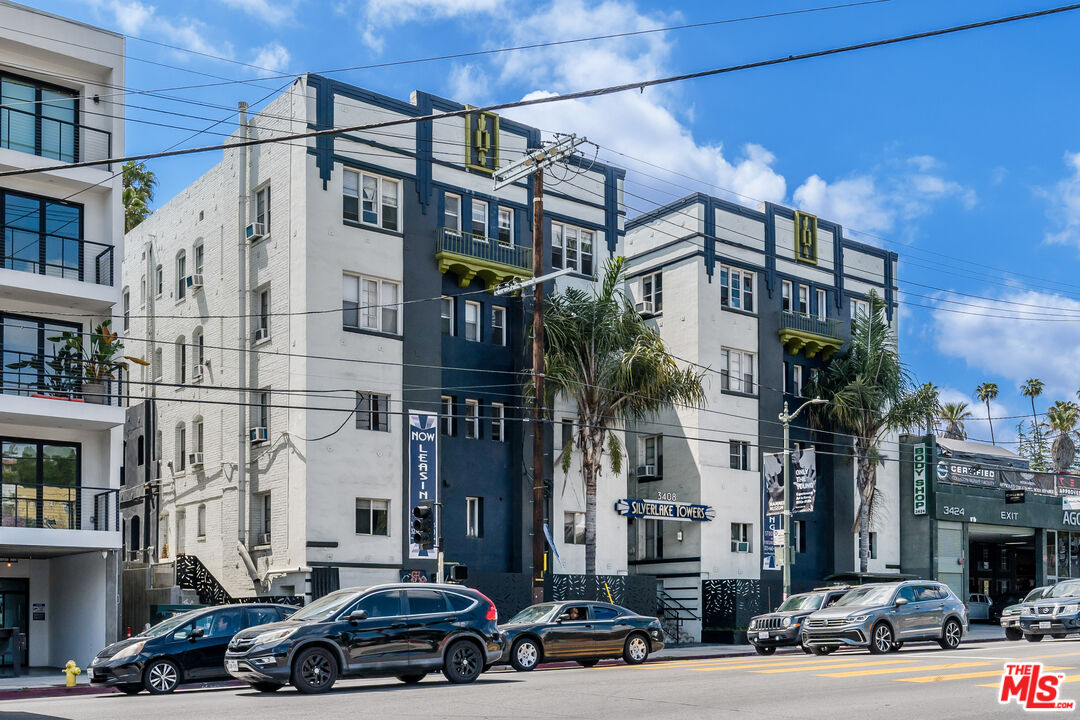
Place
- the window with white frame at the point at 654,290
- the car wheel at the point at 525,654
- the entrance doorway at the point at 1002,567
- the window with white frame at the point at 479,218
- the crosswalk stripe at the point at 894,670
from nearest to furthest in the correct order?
the crosswalk stripe at the point at 894,670
the car wheel at the point at 525,654
the window with white frame at the point at 479,218
the window with white frame at the point at 654,290
the entrance doorway at the point at 1002,567

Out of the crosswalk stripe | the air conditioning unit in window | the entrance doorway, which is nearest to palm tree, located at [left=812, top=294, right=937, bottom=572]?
the entrance doorway

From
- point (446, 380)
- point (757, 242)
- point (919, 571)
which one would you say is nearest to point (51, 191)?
point (446, 380)

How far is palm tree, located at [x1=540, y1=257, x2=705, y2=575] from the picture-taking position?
3866cm

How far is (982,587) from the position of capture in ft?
202

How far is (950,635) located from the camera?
26.7 metres

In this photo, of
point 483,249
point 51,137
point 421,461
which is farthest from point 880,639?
point 51,137

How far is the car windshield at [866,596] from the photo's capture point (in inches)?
1021

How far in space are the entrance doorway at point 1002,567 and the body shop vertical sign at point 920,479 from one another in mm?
8977

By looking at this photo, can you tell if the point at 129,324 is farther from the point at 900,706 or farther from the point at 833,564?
the point at 900,706

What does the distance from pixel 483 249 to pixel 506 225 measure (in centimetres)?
227

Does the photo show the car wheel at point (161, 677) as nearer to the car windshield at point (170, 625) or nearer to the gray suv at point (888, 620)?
the car windshield at point (170, 625)

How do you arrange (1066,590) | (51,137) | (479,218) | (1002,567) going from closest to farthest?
→ (51,137) → (1066,590) → (479,218) → (1002,567)

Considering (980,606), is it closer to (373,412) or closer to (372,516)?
(372,516)

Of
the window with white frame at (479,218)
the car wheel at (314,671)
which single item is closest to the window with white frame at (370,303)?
the window with white frame at (479,218)
